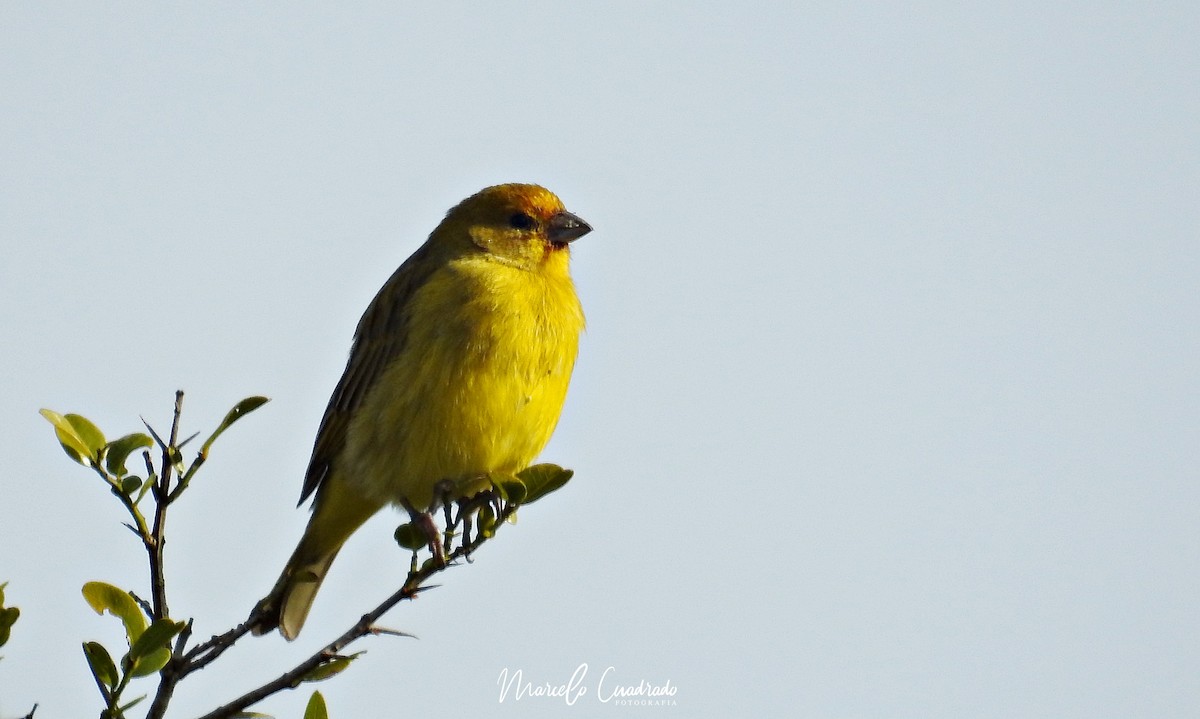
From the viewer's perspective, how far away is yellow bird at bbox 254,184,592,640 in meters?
5.20

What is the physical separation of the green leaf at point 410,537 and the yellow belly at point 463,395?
0.88 metres

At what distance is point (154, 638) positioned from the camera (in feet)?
10.1

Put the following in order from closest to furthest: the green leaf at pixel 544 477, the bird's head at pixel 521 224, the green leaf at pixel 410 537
Answer: the green leaf at pixel 544 477, the green leaf at pixel 410 537, the bird's head at pixel 521 224

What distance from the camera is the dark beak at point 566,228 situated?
6.19 metres

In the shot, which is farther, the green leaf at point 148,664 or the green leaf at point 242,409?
the green leaf at point 242,409

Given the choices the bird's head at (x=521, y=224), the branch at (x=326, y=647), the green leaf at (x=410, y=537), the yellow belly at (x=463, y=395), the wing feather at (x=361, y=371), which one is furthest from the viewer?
the bird's head at (x=521, y=224)

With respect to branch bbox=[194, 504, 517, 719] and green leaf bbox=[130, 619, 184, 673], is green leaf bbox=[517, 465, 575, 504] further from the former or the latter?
green leaf bbox=[130, 619, 184, 673]

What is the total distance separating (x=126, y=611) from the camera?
3.28 meters

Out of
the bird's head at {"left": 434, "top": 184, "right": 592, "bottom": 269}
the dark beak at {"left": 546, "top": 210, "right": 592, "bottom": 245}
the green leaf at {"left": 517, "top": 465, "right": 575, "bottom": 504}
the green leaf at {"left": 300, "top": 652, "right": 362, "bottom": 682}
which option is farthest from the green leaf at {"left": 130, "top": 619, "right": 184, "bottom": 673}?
the dark beak at {"left": 546, "top": 210, "right": 592, "bottom": 245}

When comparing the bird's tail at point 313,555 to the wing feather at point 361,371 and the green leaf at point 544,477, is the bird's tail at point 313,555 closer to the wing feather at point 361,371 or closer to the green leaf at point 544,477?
the wing feather at point 361,371

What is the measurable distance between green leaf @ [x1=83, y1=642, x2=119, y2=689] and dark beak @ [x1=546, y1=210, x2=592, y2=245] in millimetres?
3449

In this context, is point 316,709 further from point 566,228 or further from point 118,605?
point 566,228

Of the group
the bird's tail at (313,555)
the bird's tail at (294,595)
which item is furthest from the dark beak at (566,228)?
the bird's tail at (294,595)

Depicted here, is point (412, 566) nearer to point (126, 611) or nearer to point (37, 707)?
point (126, 611)
